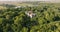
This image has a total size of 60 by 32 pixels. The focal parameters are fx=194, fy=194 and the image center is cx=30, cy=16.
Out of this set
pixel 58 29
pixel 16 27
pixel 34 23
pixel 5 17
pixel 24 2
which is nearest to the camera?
pixel 58 29

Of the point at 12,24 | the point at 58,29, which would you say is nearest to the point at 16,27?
the point at 12,24

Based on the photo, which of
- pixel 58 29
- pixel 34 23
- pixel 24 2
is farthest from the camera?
pixel 24 2

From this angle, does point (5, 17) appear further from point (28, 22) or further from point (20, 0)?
point (20, 0)

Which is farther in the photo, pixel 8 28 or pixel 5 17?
pixel 5 17

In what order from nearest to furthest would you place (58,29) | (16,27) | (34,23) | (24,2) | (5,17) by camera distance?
1. (58,29)
2. (16,27)
3. (34,23)
4. (5,17)
5. (24,2)

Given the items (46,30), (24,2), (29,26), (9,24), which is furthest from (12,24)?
(24,2)

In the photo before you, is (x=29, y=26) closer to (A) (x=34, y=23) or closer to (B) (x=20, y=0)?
(A) (x=34, y=23)

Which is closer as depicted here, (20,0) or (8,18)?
(8,18)

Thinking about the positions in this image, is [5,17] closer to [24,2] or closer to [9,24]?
[9,24]

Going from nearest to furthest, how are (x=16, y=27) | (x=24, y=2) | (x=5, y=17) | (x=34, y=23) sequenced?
(x=16, y=27) < (x=34, y=23) < (x=5, y=17) < (x=24, y=2)
